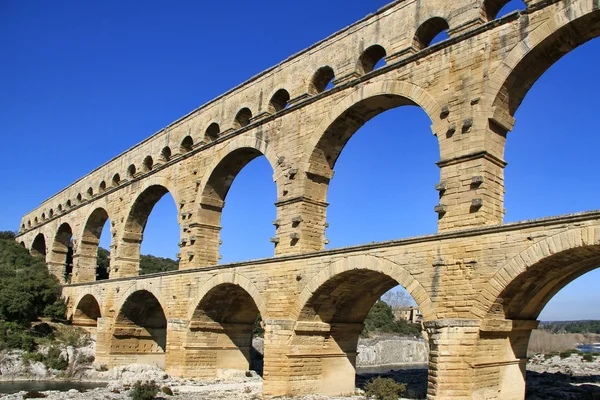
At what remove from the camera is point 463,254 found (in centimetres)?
1080

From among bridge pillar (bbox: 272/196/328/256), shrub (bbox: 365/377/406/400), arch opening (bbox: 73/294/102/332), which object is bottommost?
shrub (bbox: 365/377/406/400)

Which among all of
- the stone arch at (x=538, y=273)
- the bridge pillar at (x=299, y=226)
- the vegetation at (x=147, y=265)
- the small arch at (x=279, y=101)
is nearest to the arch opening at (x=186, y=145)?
the small arch at (x=279, y=101)

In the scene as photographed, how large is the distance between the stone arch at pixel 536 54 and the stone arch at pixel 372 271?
362cm

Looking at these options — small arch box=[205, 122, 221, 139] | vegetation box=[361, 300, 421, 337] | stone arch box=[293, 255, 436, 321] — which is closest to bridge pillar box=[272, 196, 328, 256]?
stone arch box=[293, 255, 436, 321]

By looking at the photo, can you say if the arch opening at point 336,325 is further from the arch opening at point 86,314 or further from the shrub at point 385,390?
the arch opening at point 86,314

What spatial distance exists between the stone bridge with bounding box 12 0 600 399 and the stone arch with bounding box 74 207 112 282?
553 centimetres

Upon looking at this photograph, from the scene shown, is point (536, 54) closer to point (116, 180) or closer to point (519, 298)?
Result: point (519, 298)

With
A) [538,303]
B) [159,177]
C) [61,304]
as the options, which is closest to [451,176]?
[538,303]

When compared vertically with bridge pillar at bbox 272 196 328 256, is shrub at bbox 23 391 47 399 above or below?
below

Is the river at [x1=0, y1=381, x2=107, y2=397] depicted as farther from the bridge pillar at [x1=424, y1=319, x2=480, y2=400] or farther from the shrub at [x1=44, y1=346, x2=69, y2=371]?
the bridge pillar at [x1=424, y1=319, x2=480, y2=400]

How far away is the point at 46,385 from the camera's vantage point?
20766 millimetres

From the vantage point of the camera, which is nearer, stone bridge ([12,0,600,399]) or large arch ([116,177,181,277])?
stone bridge ([12,0,600,399])

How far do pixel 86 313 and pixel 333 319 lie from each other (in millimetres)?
17199

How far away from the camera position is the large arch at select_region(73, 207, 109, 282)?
95.1ft
